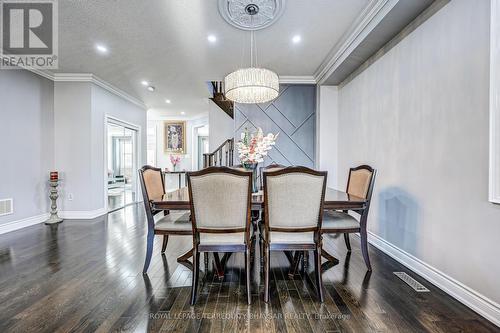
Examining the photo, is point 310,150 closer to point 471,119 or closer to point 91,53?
point 471,119

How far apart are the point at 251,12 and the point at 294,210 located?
2173 millimetres

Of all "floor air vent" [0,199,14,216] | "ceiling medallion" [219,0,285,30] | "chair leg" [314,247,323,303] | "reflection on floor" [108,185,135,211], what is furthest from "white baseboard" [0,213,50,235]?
"chair leg" [314,247,323,303]

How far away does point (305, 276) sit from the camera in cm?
234

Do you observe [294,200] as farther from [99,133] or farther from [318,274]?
[99,133]

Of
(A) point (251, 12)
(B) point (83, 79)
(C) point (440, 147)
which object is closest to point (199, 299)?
(C) point (440, 147)

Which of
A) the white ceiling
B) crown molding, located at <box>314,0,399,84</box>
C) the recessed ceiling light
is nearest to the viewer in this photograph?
crown molding, located at <box>314,0,399,84</box>

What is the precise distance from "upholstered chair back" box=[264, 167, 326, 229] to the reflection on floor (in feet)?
16.0

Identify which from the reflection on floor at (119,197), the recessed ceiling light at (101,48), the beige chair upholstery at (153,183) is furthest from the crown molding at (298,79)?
the reflection on floor at (119,197)

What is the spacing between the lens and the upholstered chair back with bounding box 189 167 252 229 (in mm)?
1793

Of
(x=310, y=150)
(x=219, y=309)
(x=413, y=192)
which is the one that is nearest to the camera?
(x=219, y=309)

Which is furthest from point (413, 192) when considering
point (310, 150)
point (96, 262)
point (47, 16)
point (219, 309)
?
point (47, 16)

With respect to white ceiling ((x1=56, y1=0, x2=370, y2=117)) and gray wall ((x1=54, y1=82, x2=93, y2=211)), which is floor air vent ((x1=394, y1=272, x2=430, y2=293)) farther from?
gray wall ((x1=54, y1=82, x2=93, y2=211))

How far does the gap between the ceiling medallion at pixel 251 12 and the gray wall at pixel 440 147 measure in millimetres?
1448

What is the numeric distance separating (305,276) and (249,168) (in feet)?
3.74
